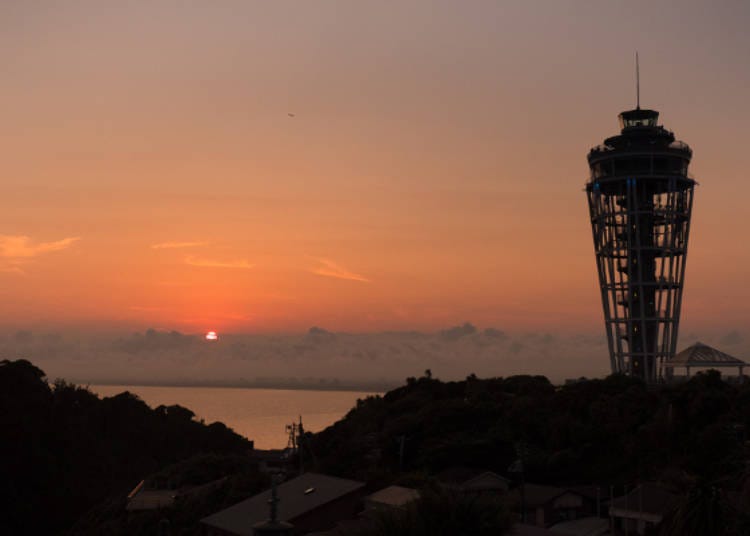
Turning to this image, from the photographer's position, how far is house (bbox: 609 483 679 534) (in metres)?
53.0

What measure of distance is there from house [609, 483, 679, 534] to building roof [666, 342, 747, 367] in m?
43.4

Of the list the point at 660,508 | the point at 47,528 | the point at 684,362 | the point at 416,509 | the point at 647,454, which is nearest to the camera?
the point at 416,509

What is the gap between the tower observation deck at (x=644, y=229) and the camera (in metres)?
123

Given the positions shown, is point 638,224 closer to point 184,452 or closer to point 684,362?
point 684,362

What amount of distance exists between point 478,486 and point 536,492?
511 cm

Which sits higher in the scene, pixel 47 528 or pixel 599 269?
pixel 599 269

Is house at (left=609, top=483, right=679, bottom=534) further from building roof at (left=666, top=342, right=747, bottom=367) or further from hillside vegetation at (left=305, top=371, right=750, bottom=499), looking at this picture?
A: building roof at (left=666, top=342, right=747, bottom=367)

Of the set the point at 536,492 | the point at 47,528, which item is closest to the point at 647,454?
the point at 536,492

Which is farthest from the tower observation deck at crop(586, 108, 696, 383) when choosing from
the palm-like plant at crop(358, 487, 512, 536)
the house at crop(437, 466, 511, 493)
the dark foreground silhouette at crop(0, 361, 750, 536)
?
the palm-like plant at crop(358, 487, 512, 536)

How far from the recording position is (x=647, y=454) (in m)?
75.8

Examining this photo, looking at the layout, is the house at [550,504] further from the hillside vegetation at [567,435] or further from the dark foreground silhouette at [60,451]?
the dark foreground silhouette at [60,451]

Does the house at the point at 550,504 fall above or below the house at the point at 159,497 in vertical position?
above

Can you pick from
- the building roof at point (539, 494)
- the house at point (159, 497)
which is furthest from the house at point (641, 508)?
the house at point (159, 497)

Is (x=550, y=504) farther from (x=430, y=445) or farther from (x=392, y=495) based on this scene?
(x=430, y=445)
